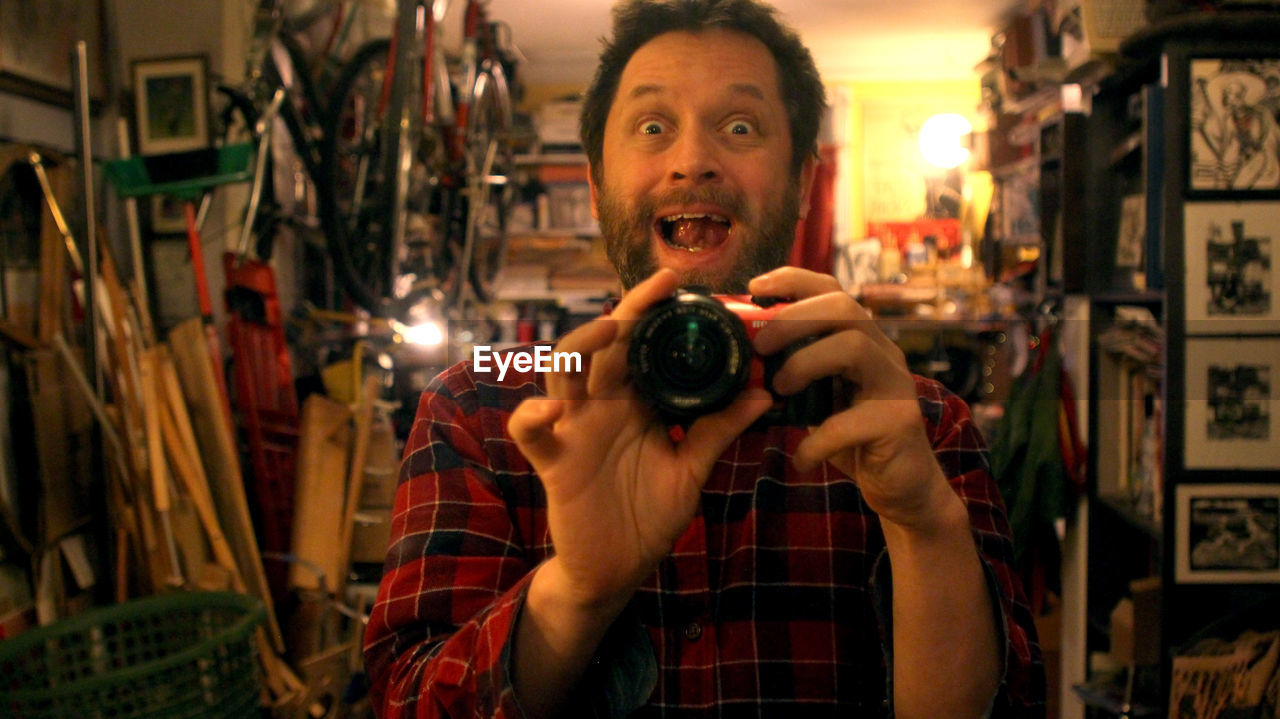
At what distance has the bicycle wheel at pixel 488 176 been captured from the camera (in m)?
0.91

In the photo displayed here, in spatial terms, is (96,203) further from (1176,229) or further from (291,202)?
(1176,229)

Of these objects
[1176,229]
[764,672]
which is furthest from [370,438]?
[1176,229]

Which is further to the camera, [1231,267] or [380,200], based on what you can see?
[380,200]

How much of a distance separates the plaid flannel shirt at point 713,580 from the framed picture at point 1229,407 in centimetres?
73

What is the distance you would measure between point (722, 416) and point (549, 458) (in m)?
0.09

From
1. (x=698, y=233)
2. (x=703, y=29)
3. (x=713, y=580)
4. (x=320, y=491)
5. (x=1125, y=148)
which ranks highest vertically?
(x=1125, y=148)

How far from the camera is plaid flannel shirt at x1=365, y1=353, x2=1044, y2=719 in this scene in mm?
497

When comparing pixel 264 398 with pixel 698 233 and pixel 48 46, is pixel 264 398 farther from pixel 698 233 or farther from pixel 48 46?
pixel 698 233

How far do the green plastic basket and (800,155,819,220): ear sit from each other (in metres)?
0.93

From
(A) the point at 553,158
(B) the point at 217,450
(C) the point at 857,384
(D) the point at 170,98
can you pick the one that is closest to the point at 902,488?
(C) the point at 857,384

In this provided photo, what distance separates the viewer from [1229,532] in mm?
1132

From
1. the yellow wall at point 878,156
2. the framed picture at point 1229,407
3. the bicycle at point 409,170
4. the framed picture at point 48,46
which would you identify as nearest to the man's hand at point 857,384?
the yellow wall at point 878,156

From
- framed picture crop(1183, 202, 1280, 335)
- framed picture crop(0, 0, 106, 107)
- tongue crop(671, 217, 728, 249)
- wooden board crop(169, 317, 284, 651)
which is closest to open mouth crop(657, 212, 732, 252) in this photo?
tongue crop(671, 217, 728, 249)

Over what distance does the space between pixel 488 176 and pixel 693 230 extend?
2.36ft
